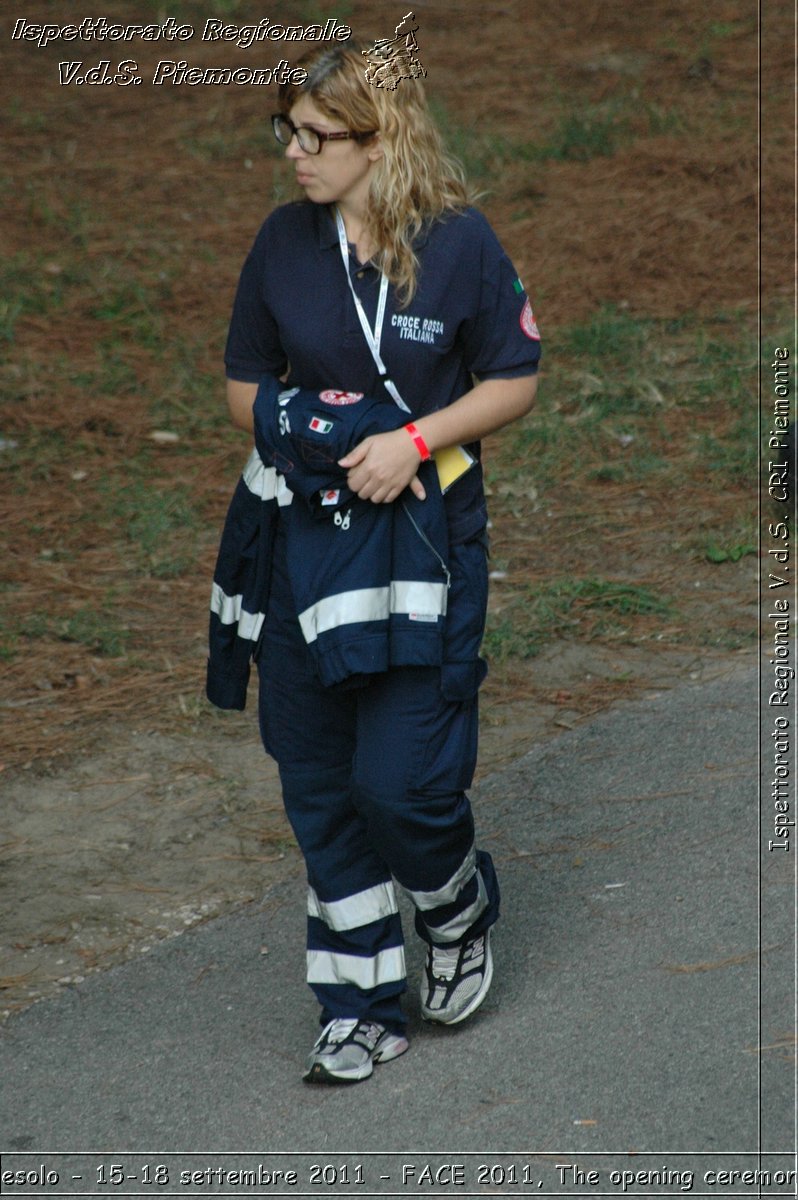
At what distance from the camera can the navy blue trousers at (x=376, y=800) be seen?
9.59 feet

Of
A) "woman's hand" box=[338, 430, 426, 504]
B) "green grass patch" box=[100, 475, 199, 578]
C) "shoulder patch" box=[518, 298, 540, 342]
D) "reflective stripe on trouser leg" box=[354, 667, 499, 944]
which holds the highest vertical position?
"shoulder patch" box=[518, 298, 540, 342]

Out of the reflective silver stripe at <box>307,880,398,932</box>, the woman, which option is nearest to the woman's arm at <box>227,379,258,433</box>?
the woman

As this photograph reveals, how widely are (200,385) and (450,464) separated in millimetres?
4707

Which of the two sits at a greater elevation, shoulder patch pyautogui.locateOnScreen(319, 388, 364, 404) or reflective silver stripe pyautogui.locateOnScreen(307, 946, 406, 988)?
shoulder patch pyautogui.locateOnScreen(319, 388, 364, 404)

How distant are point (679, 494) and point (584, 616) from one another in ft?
3.74

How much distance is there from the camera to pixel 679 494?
245 inches

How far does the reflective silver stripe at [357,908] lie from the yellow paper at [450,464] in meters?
Answer: 0.89

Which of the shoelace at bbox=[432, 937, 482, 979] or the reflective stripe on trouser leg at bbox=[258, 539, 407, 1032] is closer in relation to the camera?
the reflective stripe on trouser leg at bbox=[258, 539, 407, 1032]

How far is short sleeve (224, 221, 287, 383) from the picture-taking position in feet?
9.75

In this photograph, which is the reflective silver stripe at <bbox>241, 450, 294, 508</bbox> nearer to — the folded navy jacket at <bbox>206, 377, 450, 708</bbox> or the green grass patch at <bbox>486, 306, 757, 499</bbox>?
the folded navy jacket at <bbox>206, 377, 450, 708</bbox>

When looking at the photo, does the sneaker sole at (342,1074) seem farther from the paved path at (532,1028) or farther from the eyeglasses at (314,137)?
the eyeglasses at (314,137)

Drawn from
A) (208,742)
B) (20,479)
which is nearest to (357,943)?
(208,742)

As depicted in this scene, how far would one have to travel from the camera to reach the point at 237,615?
10.2ft

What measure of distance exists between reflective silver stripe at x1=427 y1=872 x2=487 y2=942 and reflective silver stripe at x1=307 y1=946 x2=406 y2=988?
9 cm
